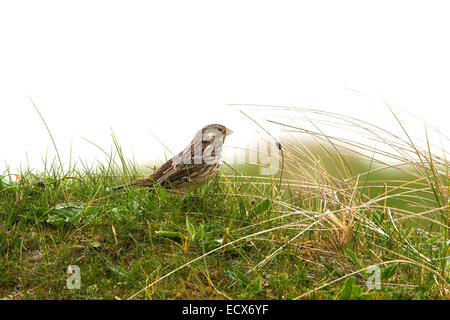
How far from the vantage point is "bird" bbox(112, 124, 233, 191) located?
4172 mm

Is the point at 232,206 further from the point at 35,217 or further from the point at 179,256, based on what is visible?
the point at 35,217

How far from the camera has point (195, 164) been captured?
4.20 metres

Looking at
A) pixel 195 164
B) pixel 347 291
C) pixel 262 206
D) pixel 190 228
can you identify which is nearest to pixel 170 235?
pixel 190 228

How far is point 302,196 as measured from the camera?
4.38m

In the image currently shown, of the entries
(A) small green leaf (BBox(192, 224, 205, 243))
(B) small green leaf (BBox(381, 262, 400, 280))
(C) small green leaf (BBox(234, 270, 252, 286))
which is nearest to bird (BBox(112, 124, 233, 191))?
(A) small green leaf (BBox(192, 224, 205, 243))

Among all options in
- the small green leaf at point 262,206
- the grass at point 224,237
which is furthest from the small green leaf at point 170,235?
the small green leaf at point 262,206

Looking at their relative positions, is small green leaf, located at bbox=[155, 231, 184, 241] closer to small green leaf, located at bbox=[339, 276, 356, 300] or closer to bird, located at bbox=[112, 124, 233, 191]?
bird, located at bbox=[112, 124, 233, 191]

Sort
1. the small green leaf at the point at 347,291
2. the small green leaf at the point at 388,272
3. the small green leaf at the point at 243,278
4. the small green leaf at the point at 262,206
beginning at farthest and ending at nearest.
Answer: the small green leaf at the point at 262,206 < the small green leaf at the point at 388,272 < the small green leaf at the point at 243,278 < the small green leaf at the point at 347,291

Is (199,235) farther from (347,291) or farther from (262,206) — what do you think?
(347,291)

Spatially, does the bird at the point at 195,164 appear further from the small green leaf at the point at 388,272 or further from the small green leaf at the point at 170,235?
the small green leaf at the point at 388,272

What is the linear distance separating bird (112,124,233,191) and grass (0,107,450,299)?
14 centimetres

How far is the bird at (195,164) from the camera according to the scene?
417 cm

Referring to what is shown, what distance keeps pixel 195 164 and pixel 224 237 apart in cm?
109

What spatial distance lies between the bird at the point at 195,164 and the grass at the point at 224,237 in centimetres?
14
